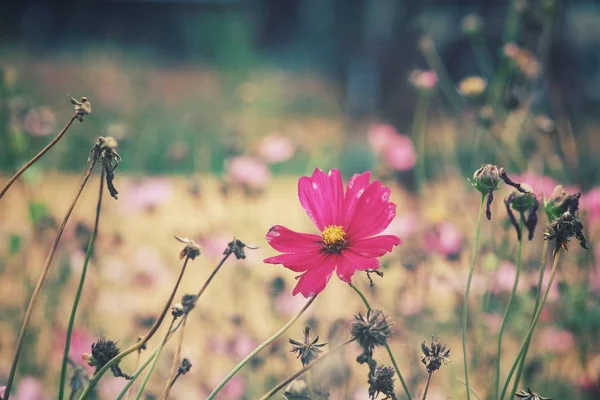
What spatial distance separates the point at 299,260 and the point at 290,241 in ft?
0.08

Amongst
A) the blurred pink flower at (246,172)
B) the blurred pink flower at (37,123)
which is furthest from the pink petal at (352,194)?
the blurred pink flower at (37,123)

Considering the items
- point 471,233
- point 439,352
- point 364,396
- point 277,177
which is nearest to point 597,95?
point 277,177

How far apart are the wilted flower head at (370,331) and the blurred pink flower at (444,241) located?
0.73 m

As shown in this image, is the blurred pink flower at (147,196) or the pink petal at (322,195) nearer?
the pink petal at (322,195)

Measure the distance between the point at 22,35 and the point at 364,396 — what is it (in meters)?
5.43

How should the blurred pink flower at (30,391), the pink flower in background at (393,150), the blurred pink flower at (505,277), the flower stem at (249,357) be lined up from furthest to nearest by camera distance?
the pink flower in background at (393,150) < the blurred pink flower at (505,277) < the blurred pink flower at (30,391) < the flower stem at (249,357)

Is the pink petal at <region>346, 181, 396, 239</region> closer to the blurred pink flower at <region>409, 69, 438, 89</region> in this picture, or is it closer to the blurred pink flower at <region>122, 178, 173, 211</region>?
the blurred pink flower at <region>409, 69, 438, 89</region>

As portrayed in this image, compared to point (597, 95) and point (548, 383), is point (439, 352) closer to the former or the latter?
point (548, 383)

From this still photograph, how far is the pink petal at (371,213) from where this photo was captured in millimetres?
542

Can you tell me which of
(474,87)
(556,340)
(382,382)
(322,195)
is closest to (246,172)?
(474,87)

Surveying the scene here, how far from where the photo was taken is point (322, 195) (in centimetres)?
58

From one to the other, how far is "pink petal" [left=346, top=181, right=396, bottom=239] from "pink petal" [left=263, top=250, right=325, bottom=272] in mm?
37

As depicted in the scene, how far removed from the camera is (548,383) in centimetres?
117

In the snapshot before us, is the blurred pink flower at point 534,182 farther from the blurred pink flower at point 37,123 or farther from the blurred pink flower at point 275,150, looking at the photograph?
the blurred pink flower at point 37,123
